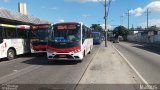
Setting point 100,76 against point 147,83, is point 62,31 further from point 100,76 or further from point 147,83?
point 147,83

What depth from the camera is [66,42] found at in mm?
18469

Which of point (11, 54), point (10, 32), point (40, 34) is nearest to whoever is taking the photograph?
point (11, 54)

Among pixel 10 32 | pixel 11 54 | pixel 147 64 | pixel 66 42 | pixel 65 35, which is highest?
pixel 10 32

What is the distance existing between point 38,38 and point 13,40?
7.87 ft

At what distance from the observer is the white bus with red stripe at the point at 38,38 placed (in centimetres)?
2405

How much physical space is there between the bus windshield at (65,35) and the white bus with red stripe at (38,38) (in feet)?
16.5

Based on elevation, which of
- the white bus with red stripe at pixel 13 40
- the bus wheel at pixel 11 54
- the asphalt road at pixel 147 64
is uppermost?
the white bus with red stripe at pixel 13 40

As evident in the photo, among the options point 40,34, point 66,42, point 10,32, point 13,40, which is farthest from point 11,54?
point 66,42

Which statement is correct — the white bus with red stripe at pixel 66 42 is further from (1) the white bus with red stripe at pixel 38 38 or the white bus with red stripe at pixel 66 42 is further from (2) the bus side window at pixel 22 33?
(2) the bus side window at pixel 22 33

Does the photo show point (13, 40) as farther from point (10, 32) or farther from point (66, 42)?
point (66, 42)

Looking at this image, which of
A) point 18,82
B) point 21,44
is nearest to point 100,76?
point 18,82

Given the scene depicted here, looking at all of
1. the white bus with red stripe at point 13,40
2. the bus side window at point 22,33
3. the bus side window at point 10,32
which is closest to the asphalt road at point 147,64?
the white bus with red stripe at point 13,40

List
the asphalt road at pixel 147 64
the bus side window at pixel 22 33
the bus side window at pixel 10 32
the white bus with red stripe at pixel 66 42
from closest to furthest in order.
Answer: the asphalt road at pixel 147 64
the white bus with red stripe at pixel 66 42
the bus side window at pixel 10 32
the bus side window at pixel 22 33

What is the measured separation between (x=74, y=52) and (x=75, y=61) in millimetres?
1941
